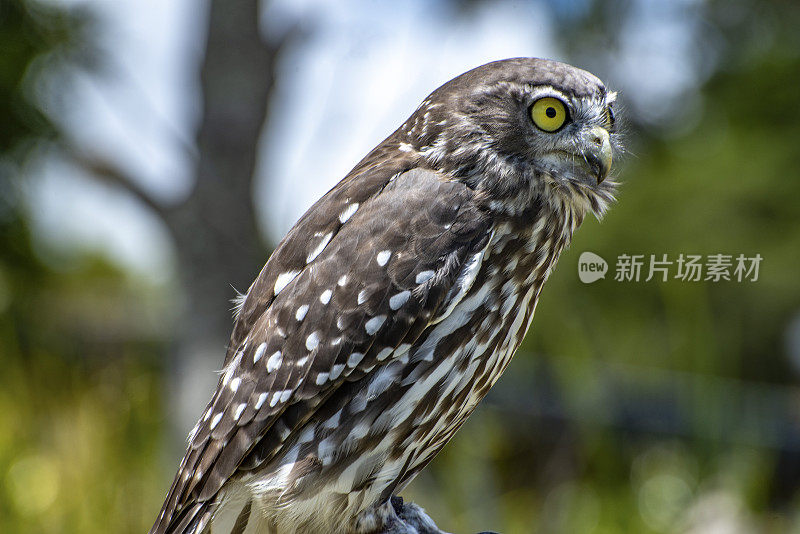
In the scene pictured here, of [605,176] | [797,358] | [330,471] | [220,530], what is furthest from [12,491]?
[797,358]

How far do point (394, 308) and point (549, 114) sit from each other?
713 millimetres

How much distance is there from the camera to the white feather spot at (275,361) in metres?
2.18

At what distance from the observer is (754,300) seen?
33.3 feet

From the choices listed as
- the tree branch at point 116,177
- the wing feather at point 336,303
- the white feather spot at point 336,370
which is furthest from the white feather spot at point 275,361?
the tree branch at point 116,177

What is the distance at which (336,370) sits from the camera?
6.89 feet

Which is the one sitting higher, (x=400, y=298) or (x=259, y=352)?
(x=400, y=298)

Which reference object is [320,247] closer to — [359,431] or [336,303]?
[336,303]

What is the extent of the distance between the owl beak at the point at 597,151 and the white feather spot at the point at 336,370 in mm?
908

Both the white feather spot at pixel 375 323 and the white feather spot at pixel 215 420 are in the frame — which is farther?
the white feather spot at pixel 215 420

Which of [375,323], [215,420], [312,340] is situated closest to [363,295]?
[375,323]

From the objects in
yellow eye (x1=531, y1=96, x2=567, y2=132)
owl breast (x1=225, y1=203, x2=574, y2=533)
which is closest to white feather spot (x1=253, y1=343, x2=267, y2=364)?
owl breast (x1=225, y1=203, x2=574, y2=533)

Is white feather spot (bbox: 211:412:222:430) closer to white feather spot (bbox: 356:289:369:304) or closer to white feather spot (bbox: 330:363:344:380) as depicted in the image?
white feather spot (bbox: 330:363:344:380)

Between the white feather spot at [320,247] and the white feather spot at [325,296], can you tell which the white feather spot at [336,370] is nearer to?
the white feather spot at [325,296]

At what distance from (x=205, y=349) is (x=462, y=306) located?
3742 millimetres
